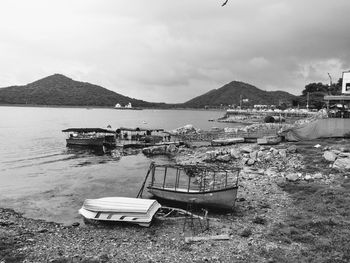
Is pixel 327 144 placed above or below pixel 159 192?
above

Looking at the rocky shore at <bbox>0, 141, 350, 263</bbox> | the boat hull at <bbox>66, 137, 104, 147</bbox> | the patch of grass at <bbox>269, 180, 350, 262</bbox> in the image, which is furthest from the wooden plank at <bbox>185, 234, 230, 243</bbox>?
the boat hull at <bbox>66, 137, 104, 147</bbox>

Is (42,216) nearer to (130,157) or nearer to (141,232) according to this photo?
(141,232)

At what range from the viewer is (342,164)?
25172mm

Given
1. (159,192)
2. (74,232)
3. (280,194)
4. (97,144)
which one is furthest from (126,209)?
(97,144)

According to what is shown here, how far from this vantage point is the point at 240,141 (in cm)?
4541

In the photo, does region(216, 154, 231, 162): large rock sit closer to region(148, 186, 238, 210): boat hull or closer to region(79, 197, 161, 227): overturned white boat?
region(148, 186, 238, 210): boat hull

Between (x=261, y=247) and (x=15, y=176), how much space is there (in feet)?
89.8

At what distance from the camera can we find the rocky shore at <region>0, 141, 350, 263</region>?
41.0 feet

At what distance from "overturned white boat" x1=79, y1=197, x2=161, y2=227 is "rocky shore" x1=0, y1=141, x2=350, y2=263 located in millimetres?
459

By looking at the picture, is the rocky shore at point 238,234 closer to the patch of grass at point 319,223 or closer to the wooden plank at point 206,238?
the patch of grass at point 319,223

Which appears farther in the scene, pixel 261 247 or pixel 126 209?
pixel 126 209

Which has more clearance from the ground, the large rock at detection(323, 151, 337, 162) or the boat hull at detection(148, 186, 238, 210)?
the large rock at detection(323, 151, 337, 162)

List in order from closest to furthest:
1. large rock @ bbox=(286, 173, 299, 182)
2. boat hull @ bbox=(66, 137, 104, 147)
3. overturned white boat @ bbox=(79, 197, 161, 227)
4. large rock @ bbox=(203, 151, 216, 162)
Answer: overturned white boat @ bbox=(79, 197, 161, 227) → large rock @ bbox=(286, 173, 299, 182) → large rock @ bbox=(203, 151, 216, 162) → boat hull @ bbox=(66, 137, 104, 147)

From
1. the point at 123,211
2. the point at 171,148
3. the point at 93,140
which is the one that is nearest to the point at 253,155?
the point at 171,148
